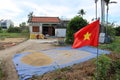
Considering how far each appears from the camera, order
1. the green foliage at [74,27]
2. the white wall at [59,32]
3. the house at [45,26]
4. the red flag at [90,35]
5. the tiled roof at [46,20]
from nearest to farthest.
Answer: the red flag at [90,35] → the green foliage at [74,27] → the white wall at [59,32] → the house at [45,26] → the tiled roof at [46,20]

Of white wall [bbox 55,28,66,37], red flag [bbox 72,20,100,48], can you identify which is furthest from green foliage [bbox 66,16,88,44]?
red flag [bbox 72,20,100,48]

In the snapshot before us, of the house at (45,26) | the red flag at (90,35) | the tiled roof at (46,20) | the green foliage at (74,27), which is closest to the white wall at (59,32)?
the house at (45,26)

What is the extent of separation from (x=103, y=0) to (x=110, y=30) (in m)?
9.56

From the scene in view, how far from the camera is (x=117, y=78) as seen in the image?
6547mm

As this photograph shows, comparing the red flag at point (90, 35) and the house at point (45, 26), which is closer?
the red flag at point (90, 35)

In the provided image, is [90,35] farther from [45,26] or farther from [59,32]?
[45,26]

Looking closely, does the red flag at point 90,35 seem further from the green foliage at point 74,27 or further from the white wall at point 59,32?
the white wall at point 59,32

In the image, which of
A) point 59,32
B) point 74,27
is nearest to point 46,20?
point 59,32

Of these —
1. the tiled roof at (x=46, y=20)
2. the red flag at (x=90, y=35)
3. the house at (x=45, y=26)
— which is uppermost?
the tiled roof at (x=46, y=20)

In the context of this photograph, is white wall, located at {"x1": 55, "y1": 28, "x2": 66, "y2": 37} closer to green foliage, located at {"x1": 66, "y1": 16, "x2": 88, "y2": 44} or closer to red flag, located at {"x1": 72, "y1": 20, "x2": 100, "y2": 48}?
green foliage, located at {"x1": 66, "y1": 16, "x2": 88, "y2": 44}

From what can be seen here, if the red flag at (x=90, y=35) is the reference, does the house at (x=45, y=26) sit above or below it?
above

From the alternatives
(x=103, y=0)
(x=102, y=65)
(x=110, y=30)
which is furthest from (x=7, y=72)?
(x=103, y=0)

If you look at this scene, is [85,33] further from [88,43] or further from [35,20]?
[35,20]

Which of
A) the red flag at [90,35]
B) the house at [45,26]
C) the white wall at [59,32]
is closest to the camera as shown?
the red flag at [90,35]
